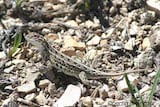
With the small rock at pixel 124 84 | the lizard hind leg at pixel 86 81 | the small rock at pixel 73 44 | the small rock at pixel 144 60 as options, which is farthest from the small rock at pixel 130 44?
the lizard hind leg at pixel 86 81

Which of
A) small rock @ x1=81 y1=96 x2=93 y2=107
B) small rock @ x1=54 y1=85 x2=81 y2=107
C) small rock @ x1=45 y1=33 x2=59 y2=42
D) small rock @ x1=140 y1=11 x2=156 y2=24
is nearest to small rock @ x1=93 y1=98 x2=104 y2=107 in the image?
small rock @ x1=81 y1=96 x2=93 y2=107

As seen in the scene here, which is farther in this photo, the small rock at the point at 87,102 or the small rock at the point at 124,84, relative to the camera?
the small rock at the point at 124,84

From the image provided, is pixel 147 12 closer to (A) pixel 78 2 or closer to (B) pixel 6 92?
(A) pixel 78 2

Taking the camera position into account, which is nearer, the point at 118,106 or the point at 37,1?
the point at 118,106

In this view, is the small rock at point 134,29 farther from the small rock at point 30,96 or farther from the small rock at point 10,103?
the small rock at point 10,103

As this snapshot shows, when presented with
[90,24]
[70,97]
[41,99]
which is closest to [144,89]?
[70,97]

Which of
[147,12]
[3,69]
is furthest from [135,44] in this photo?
[3,69]

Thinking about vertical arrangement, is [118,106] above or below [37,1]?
below
